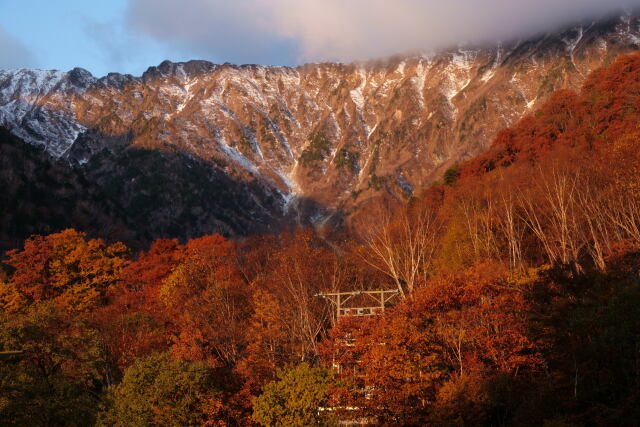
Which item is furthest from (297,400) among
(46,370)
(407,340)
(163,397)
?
(46,370)

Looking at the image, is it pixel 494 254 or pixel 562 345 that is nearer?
pixel 562 345

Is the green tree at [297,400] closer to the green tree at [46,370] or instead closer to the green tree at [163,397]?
the green tree at [163,397]

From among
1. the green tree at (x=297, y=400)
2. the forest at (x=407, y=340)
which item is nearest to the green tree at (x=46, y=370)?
the forest at (x=407, y=340)

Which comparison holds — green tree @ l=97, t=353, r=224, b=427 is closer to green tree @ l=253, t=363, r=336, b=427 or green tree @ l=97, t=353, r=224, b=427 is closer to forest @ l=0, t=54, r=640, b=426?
forest @ l=0, t=54, r=640, b=426

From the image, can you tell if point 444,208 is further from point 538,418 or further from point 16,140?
point 16,140

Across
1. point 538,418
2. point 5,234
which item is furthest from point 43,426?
point 5,234
